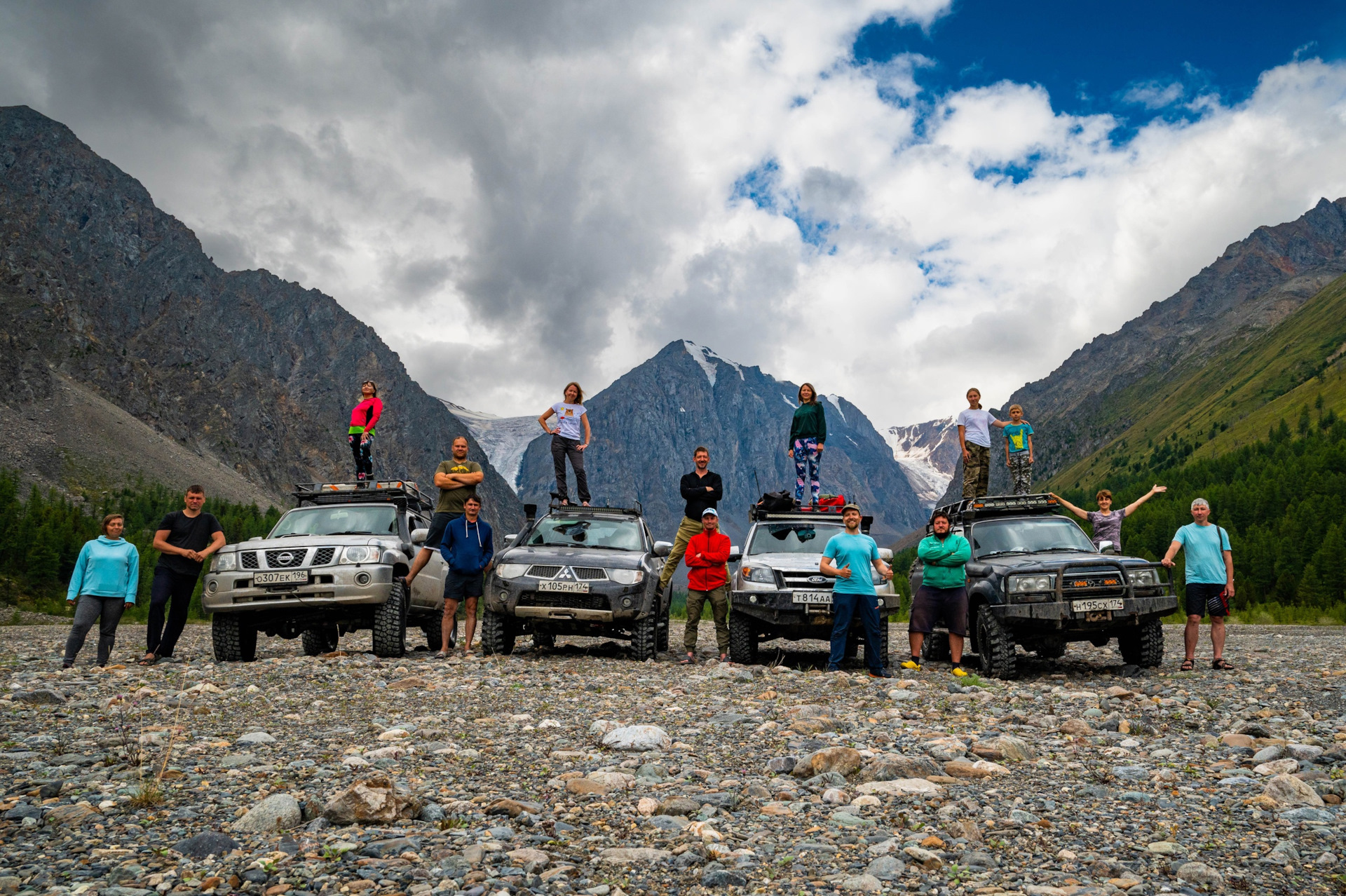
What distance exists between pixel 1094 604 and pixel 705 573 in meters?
4.91

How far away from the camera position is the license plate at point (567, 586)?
1116cm

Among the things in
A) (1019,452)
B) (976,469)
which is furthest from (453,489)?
(1019,452)

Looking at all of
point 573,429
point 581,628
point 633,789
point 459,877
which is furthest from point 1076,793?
point 573,429

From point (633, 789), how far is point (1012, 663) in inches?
271

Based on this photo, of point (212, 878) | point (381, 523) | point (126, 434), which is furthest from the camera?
point (126, 434)

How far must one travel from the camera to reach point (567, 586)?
1120 cm

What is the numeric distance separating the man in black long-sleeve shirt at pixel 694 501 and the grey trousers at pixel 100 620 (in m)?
7.20

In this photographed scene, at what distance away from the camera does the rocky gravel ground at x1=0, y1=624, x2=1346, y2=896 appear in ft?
11.8

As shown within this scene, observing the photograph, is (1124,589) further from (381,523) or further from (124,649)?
(124,649)

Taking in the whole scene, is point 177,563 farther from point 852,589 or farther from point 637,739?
point 852,589

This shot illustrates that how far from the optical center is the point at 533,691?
851 cm

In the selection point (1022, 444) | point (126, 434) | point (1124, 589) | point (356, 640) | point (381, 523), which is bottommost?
point (356, 640)

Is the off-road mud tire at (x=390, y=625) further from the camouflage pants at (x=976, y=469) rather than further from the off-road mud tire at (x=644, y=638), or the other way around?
the camouflage pants at (x=976, y=469)

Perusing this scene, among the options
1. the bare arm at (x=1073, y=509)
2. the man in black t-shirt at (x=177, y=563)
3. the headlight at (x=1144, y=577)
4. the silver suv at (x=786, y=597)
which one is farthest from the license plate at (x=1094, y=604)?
the man in black t-shirt at (x=177, y=563)
